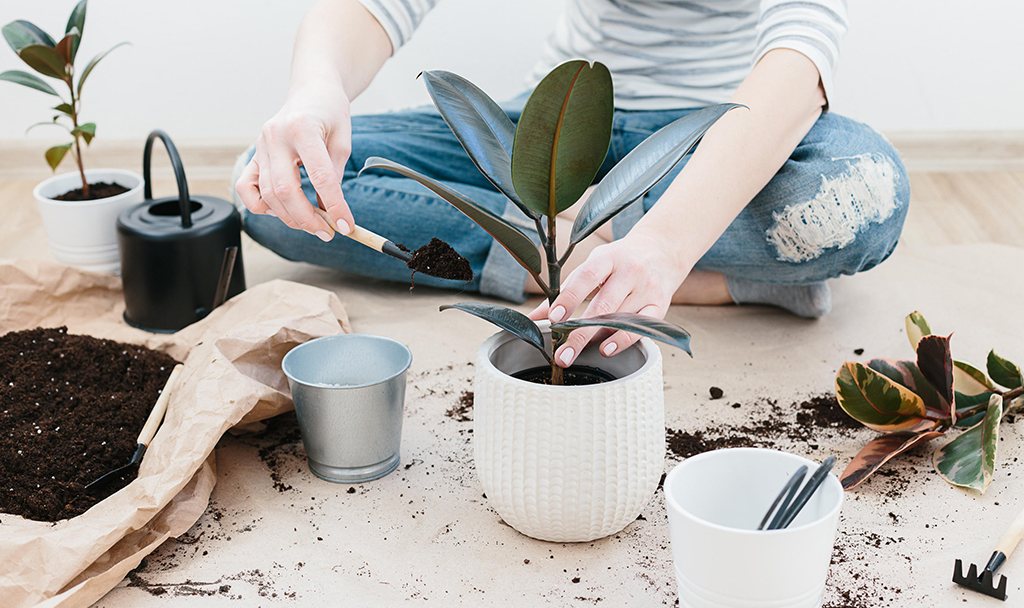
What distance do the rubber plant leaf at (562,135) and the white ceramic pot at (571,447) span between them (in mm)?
171

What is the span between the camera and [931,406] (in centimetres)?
102

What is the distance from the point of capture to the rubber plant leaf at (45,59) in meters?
1.33

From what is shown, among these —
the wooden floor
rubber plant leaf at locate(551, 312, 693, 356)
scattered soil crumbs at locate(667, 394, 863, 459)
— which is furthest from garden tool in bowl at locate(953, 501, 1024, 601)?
the wooden floor

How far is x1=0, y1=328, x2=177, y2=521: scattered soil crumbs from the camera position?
896 millimetres

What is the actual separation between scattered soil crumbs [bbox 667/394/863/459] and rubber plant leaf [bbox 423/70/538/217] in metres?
0.42

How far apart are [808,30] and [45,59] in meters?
1.14

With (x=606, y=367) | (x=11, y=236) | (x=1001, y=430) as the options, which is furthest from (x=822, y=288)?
(x=11, y=236)

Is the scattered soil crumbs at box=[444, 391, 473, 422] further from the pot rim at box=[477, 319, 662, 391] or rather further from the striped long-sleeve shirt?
the striped long-sleeve shirt

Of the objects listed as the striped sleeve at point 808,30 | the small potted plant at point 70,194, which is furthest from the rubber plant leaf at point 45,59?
the striped sleeve at point 808,30

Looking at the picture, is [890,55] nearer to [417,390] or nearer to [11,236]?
[417,390]

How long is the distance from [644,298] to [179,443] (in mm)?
512

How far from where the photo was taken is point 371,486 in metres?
1.00

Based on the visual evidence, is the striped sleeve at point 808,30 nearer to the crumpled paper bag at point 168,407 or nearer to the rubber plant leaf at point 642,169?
the rubber plant leaf at point 642,169

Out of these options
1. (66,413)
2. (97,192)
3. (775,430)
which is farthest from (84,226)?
(775,430)
